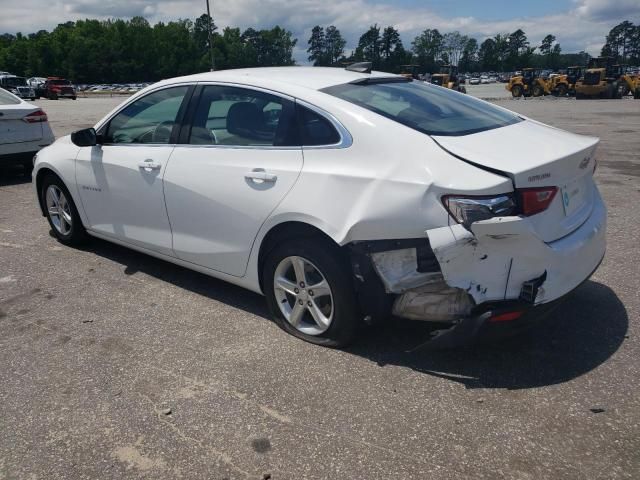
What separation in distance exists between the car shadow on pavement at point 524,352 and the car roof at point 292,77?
1.66 meters

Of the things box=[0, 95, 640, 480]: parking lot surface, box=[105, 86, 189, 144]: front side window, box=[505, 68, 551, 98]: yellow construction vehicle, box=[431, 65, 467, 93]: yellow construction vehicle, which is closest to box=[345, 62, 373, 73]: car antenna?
box=[105, 86, 189, 144]: front side window

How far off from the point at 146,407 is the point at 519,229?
2.11 m

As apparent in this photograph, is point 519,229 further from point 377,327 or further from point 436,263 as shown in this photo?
point 377,327

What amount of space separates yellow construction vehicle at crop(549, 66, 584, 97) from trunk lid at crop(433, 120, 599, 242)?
36.4 meters

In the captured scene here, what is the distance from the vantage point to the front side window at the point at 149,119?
13.6 ft

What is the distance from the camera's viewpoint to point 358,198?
118 inches

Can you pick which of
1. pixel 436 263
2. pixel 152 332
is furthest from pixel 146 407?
pixel 436 263

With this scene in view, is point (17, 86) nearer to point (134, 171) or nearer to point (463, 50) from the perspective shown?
point (134, 171)

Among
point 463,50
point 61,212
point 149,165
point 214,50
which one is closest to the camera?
point 149,165

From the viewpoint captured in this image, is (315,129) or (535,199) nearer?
(535,199)

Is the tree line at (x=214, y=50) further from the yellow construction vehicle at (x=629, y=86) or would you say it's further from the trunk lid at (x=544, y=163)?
the trunk lid at (x=544, y=163)

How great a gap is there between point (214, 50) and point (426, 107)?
113354 millimetres

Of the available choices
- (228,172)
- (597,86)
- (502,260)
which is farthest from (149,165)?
(597,86)

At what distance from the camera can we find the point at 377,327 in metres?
3.67
